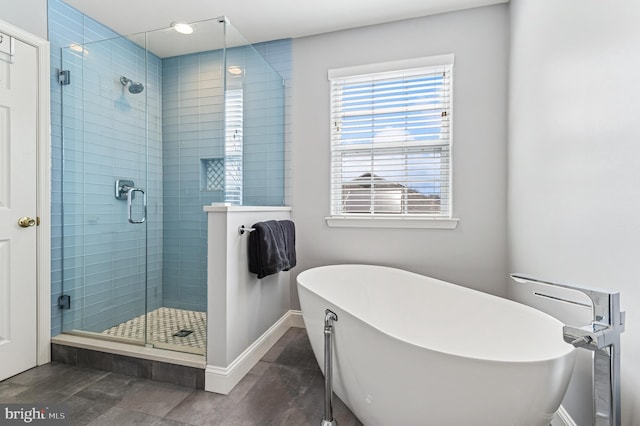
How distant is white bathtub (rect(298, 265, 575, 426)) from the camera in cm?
102

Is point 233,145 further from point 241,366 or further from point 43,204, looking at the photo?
point 241,366

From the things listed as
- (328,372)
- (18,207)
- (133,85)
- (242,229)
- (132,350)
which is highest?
(133,85)

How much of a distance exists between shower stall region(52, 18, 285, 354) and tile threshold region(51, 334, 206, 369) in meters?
0.05

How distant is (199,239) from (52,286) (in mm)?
1199

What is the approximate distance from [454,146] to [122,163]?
8.23 feet

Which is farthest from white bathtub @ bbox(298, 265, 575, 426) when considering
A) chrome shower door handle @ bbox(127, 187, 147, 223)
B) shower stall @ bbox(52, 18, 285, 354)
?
chrome shower door handle @ bbox(127, 187, 147, 223)

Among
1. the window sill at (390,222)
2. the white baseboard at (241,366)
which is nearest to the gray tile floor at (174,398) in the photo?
the white baseboard at (241,366)

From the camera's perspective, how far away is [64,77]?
7.43 ft

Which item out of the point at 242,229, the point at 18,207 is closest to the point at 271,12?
the point at 242,229

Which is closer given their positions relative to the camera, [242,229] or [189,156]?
[242,229]

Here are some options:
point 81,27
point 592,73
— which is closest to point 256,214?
point 592,73

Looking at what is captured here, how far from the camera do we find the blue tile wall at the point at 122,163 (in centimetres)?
210

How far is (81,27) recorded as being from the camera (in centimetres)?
246

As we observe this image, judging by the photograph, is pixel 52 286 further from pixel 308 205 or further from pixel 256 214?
pixel 308 205
